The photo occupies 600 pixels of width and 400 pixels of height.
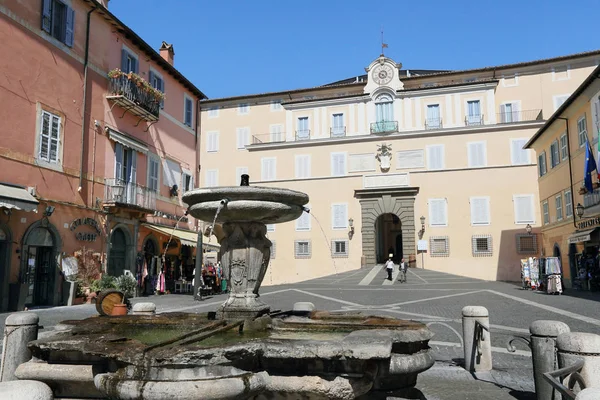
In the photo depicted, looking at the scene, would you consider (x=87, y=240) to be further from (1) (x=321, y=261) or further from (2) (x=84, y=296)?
(1) (x=321, y=261)

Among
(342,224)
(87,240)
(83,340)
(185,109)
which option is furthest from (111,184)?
(342,224)

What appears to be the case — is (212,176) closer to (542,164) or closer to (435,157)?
(435,157)

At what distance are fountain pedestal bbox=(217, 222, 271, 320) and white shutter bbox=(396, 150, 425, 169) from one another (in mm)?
29184

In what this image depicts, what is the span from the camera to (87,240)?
17.4 m

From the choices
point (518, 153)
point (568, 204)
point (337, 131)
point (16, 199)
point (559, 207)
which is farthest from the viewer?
point (337, 131)

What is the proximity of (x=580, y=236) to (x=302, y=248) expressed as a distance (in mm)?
18318

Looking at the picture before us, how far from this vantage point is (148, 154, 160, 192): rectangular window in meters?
22.2

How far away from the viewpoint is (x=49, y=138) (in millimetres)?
15859

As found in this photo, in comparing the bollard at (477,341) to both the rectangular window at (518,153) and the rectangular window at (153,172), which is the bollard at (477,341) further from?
the rectangular window at (518,153)

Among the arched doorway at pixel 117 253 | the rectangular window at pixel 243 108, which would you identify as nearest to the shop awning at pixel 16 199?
the arched doorway at pixel 117 253

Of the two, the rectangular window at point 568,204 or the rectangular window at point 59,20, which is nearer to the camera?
the rectangular window at point 59,20

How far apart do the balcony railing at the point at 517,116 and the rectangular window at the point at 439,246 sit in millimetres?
8967

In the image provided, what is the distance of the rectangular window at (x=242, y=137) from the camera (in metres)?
38.0

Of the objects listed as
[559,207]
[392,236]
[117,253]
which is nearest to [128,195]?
[117,253]
